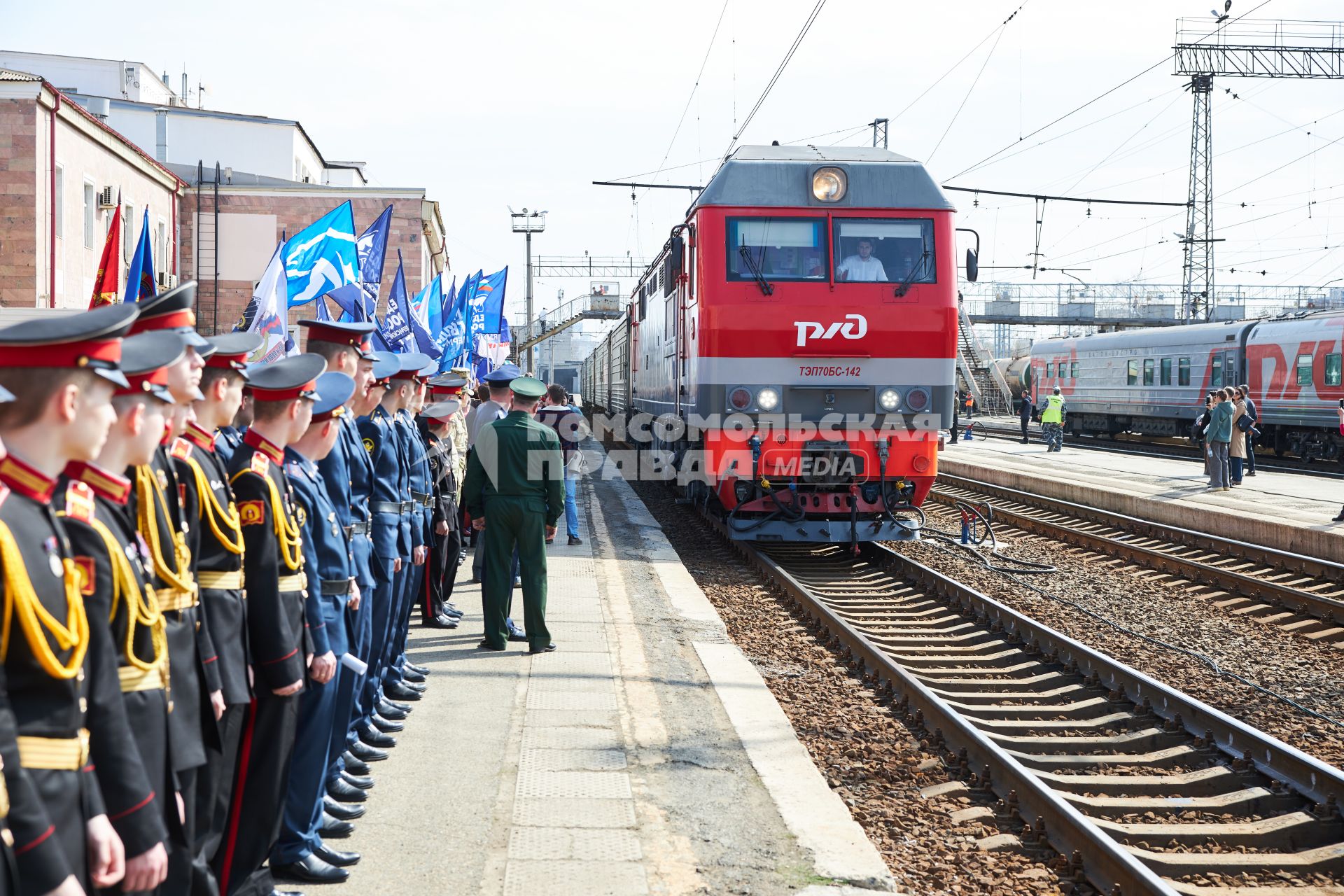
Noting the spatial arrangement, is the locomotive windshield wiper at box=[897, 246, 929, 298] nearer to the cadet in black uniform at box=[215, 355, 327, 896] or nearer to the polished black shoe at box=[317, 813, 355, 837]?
the polished black shoe at box=[317, 813, 355, 837]

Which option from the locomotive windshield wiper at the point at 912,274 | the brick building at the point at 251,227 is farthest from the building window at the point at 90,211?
the locomotive windshield wiper at the point at 912,274

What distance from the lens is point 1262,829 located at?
5285 mm

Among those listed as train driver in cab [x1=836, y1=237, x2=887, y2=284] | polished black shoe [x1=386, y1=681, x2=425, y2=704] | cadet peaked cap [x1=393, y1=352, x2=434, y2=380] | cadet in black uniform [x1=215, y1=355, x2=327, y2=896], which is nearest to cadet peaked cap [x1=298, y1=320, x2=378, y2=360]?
cadet in black uniform [x1=215, y1=355, x2=327, y2=896]

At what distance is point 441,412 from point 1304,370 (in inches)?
864

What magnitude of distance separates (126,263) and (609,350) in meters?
11.7

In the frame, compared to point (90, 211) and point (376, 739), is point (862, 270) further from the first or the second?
Result: point (90, 211)

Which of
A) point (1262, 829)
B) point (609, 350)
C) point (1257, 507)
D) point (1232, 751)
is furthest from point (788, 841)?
point (609, 350)

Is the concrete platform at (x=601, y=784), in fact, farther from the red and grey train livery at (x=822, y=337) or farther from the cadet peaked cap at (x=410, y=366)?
the red and grey train livery at (x=822, y=337)

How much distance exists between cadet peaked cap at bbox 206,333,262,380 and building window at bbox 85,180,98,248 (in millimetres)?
23602

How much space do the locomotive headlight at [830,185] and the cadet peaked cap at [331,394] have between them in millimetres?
7888

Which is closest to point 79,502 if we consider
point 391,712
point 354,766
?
point 354,766

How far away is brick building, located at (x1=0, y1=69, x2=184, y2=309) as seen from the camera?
2180 centimetres

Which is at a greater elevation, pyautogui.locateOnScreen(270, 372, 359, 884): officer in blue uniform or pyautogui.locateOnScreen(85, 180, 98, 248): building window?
pyautogui.locateOnScreen(85, 180, 98, 248): building window

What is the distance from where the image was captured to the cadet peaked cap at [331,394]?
173 inches
